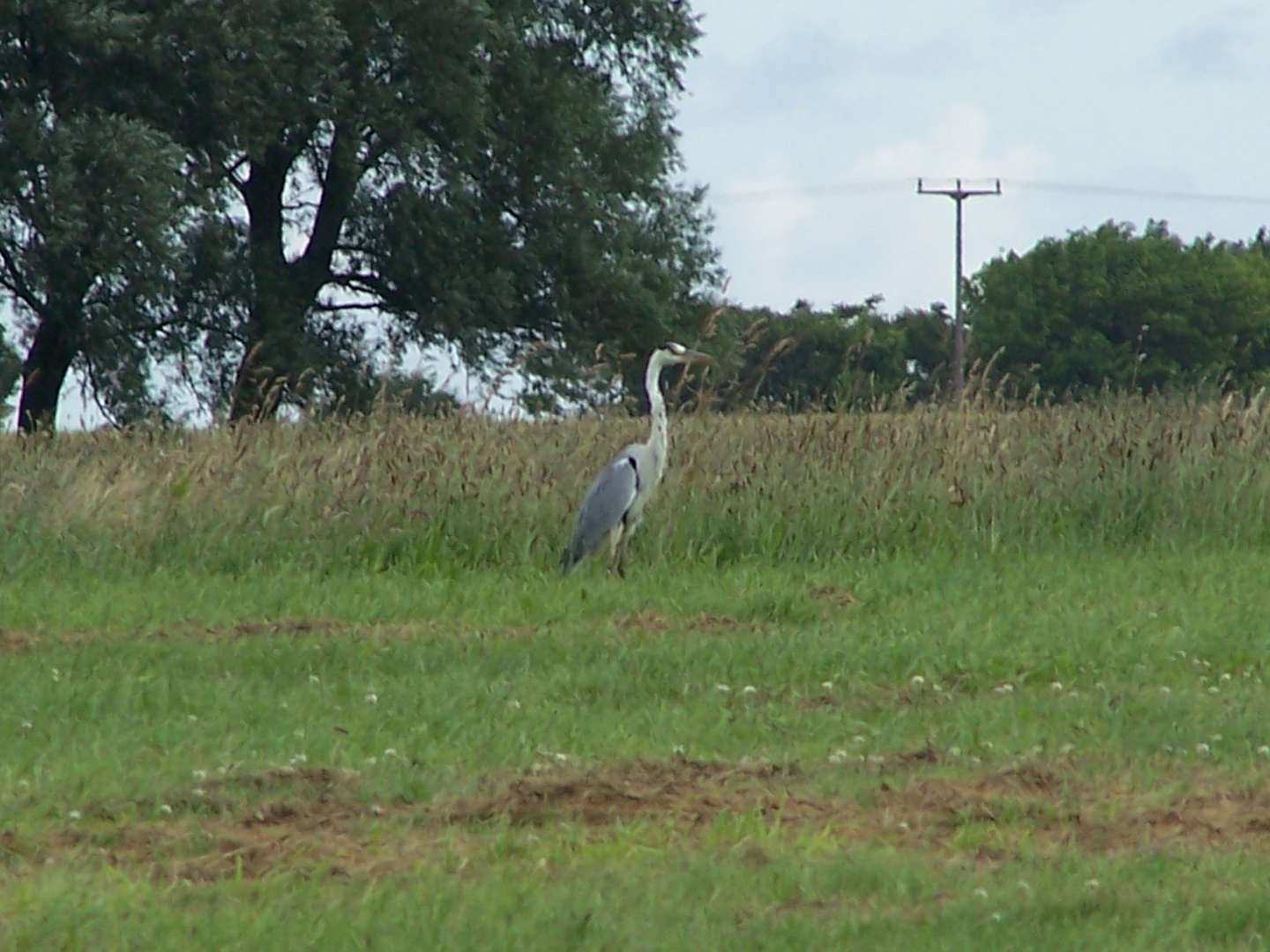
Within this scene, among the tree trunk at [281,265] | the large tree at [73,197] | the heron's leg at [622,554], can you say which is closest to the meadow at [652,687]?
the heron's leg at [622,554]

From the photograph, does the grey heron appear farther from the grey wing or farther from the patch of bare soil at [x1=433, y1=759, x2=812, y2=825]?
the patch of bare soil at [x1=433, y1=759, x2=812, y2=825]

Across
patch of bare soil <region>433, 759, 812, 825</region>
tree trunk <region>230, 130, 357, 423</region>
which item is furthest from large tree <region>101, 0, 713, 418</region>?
patch of bare soil <region>433, 759, 812, 825</region>

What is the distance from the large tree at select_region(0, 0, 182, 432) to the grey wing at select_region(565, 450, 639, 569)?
1104 centimetres

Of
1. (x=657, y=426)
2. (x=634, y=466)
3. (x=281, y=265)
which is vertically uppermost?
(x=281, y=265)

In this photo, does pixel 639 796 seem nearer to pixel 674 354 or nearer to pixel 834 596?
pixel 834 596

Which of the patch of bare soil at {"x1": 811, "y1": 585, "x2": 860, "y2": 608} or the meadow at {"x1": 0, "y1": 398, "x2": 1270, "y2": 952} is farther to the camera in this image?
the patch of bare soil at {"x1": 811, "y1": 585, "x2": 860, "y2": 608}

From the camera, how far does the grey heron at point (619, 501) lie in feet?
37.7

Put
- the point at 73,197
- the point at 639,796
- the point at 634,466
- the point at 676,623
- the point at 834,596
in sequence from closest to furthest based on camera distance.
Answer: the point at 639,796, the point at 676,623, the point at 834,596, the point at 634,466, the point at 73,197

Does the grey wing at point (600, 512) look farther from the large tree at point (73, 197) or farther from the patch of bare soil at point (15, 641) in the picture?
the large tree at point (73, 197)

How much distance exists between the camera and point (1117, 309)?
61.2 metres

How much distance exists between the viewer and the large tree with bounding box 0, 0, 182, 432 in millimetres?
20891

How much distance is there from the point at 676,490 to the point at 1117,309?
51.3 meters

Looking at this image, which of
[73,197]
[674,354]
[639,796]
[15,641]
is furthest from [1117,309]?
[639,796]

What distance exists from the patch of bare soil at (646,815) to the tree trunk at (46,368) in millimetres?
18233
